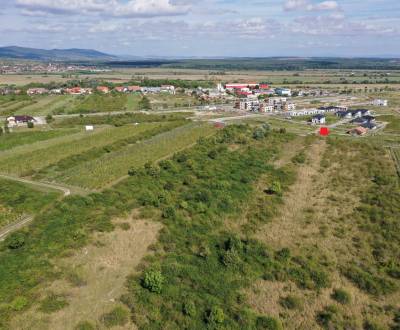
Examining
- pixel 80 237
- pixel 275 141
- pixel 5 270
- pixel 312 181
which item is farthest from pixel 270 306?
pixel 275 141

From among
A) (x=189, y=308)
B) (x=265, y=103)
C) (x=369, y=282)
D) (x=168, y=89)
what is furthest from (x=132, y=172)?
(x=168, y=89)

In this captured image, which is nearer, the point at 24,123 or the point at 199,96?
the point at 24,123

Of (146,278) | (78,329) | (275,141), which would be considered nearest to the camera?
(78,329)

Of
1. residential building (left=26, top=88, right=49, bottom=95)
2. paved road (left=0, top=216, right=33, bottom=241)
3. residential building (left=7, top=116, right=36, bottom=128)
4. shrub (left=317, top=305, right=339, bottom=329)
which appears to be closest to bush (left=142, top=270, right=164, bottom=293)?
shrub (left=317, top=305, right=339, bottom=329)

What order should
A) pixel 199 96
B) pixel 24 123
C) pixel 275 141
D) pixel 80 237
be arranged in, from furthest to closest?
1. pixel 199 96
2. pixel 24 123
3. pixel 275 141
4. pixel 80 237

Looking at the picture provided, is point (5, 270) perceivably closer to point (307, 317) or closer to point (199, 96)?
point (307, 317)

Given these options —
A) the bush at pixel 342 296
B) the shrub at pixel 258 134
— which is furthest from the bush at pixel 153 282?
the shrub at pixel 258 134

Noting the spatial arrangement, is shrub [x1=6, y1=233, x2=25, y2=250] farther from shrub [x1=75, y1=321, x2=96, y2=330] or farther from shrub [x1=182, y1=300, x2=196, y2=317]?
shrub [x1=182, y1=300, x2=196, y2=317]
